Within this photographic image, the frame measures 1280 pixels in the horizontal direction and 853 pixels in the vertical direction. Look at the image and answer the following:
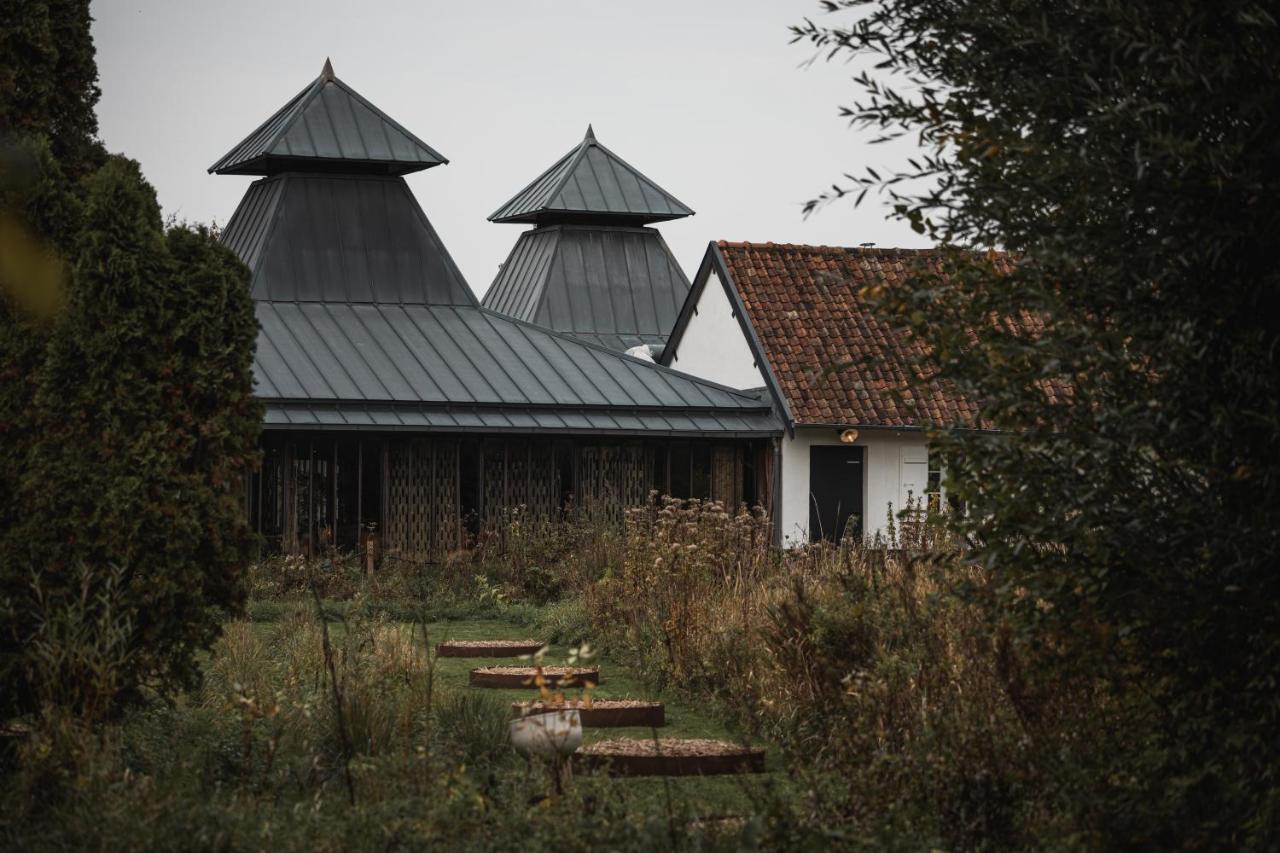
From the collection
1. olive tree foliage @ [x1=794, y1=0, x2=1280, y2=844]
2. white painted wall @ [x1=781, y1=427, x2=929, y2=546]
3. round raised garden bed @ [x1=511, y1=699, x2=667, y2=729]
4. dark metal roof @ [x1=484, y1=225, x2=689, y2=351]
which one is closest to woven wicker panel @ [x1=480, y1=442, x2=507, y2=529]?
white painted wall @ [x1=781, y1=427, x2=929, y2=546]

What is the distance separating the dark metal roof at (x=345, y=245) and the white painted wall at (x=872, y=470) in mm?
6003

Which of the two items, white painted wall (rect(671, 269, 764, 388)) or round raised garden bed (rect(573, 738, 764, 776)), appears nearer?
round raised garden bed (rect(573, 738, 764, 776))

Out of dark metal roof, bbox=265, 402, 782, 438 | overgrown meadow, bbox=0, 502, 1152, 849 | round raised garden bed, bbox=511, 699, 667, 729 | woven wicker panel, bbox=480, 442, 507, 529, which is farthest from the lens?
woven wicker panel, bbox=480, 442, 507, 529

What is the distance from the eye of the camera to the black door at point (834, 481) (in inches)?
965

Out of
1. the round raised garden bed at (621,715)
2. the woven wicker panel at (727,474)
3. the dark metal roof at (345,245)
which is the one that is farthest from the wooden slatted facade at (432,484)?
the round raised garden bed at (621,715)

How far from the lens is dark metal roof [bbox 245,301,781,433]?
2195 centimetres

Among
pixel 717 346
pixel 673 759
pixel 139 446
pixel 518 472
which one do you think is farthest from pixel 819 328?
pixel 139 446

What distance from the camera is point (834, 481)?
2459 centimetres

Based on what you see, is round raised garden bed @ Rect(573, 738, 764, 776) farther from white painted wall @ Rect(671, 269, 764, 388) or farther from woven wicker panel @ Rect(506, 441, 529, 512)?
white painted wall @ Rect(671, 269, 764, 388)

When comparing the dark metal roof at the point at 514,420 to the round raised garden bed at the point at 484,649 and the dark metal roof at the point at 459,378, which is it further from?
the round raised garden bed at the point at 484,649

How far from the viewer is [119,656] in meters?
8.00

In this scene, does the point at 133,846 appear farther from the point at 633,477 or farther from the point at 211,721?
the point at 633,477

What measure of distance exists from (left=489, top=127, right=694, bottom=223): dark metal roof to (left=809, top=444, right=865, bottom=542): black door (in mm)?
11710

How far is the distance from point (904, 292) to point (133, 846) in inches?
141
